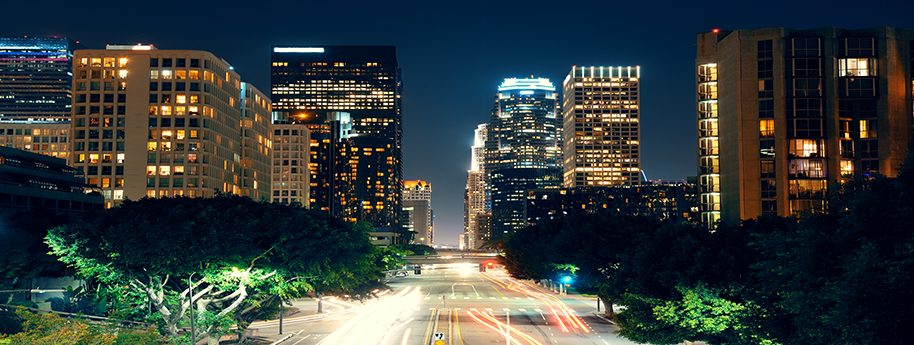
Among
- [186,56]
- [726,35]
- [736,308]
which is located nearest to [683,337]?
[736,308]

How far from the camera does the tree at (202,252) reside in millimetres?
54969

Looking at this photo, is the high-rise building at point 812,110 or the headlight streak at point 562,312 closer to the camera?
the headlight streak at point 562,312

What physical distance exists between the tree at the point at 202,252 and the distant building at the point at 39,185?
61265 millimetres

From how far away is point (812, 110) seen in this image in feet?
374

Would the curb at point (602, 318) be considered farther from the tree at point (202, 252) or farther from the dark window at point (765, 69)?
the dark window at point (765, 69)

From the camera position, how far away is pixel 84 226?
56.7 metres

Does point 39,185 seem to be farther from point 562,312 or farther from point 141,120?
point 562,312

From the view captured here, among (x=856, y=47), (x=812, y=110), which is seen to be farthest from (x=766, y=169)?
(x=856, y=47)

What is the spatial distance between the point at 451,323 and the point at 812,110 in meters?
67.7

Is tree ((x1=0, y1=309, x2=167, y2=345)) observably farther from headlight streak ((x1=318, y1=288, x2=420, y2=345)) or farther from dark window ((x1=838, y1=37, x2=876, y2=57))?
dark window ((x1=838, y1=37, x2=876, y2=57))

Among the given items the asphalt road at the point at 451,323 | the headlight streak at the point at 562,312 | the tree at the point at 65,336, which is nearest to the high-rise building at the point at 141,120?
the asphalt road at the point at 451,323

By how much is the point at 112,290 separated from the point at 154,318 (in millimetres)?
4073

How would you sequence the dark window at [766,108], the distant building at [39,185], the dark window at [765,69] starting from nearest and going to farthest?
the dark window at [765,69], the dark window at [766,108], the distant building at [39,185]

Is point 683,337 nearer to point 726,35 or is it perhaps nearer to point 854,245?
point 854,245
